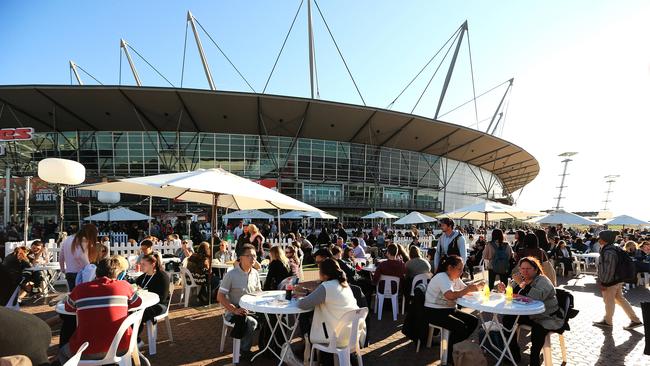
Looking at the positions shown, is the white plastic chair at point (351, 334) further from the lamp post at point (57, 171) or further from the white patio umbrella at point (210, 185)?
the lamp post at point (57, 171)

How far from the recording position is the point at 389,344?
601cm

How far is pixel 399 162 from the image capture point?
38.5 metres

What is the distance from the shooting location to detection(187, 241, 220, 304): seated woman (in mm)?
8273

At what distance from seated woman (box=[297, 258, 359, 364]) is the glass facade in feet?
95.4

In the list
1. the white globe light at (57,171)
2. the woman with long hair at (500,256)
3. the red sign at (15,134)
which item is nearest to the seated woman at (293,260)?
the woman with long hair at (500,256)

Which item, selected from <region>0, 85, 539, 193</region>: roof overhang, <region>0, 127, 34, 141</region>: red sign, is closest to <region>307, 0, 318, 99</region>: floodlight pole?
<region>0, 85, 539, 193</region>: roof overhang

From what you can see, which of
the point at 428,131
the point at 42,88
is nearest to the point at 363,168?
the point at 428,131

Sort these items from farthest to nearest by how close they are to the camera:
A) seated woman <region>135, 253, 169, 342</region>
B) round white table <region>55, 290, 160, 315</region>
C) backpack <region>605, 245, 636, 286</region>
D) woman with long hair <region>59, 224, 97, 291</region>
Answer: backpack <region>605, 245, 636, 286</region>, woman with long hair <region>59, 224, 97, 291</region>, seated woman <region>135, 253, 169, 342</region>, round white table <region>55, 290, 160, 315</region>

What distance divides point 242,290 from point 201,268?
344 cm

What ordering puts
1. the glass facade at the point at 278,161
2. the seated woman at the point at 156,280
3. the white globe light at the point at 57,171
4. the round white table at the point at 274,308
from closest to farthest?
1. the round white table at the point at 274,308
2. the seated woman at the point at 156,280
3. the white globe light at the point at 57,171
4. the glass facade at the point at 278,161

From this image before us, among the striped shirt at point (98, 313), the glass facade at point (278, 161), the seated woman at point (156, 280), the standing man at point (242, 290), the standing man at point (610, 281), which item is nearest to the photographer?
the striped shirt at point (98, 313)

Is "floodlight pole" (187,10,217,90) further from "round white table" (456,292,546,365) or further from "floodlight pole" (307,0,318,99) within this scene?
"round white table" (456,292,546,365)

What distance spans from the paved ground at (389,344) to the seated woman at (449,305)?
2.11ft

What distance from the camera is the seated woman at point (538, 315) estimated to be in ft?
15.5
